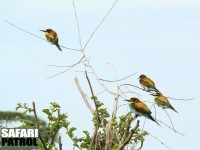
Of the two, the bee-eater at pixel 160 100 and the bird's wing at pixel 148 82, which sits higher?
the bird's wing at pixel 148 82

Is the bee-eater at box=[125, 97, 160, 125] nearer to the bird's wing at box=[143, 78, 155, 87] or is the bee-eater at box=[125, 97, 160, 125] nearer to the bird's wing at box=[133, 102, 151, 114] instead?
the bird's wing at box=[133, 102, 151, 114]

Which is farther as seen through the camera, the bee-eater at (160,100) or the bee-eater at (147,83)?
the bee-eater at (147,83)

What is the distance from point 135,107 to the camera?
7102mm

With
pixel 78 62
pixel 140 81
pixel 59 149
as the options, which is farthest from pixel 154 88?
pixel 59 149

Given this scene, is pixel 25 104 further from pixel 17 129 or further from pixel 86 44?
pixel 86 44

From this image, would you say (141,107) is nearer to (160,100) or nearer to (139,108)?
(139,108)

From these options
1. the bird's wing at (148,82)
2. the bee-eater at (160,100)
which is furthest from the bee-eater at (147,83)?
the bee-eater at (160,100)

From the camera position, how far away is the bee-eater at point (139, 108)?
711 cm

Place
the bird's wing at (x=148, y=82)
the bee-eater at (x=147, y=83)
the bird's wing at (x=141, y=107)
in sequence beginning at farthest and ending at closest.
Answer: the bird's wing at (x=148, y=82), the bee-eater at (x=147, y=83), the bird's wing at (x=141, y=107)

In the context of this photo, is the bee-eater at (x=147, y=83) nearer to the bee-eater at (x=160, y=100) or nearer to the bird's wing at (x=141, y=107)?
the bee-eater at (x=160, y=100)

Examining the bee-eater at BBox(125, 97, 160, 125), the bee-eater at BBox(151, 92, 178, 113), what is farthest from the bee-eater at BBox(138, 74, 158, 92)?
the bee-eater at BBox(125, 97, 160, 125)

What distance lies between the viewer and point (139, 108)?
23.3 feet

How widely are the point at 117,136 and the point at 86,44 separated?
1155 millimetres

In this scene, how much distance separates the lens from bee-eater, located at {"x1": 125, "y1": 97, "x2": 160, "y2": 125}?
711 cm
